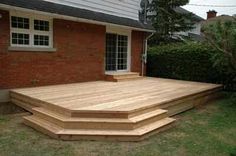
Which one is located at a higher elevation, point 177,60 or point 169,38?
point 169,38

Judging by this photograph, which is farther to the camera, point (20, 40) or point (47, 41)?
point (47, 41)

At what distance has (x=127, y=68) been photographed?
12.8 meters

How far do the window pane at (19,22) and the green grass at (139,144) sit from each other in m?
2.89

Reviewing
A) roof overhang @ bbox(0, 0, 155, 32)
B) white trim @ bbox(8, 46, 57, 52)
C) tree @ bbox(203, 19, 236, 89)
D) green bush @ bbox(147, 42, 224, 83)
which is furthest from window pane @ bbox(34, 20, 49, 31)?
green bush @ bbox(147, 42, 224, 83)

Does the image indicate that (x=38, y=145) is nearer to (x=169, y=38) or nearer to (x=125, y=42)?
(x=125, y=42)

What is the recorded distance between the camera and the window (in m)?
8.10

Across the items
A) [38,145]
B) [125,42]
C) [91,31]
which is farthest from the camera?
[125,42]

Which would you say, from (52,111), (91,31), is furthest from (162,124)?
(91,31)

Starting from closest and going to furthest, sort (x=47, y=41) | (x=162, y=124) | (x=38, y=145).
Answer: (x=38, y=145)
(x=162, y=124)
(x=47, y=41)

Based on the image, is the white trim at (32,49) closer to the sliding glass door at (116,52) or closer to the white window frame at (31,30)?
the white window frame at (31,30)

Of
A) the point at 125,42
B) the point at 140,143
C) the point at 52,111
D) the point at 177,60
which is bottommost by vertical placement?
the point at 140,143

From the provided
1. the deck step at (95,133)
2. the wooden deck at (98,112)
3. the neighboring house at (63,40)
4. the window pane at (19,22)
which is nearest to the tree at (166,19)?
the neighboring house at (63,40)

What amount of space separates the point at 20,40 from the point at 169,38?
1206cm

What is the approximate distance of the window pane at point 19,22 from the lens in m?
8.05
